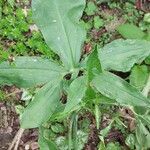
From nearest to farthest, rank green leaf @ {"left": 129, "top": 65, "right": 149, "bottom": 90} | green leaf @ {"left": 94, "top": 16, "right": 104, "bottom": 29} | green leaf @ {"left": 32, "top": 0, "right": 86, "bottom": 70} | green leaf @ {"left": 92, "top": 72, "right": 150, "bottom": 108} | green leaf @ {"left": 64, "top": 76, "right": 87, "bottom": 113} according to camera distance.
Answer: green leaf @ {"left": 64, "top": 76, "right": 87, "bottom": 113}, green leaf @ {"left": 92, "top": 72, "right": 150, "bottom": 108}, green leaf @ {"left": 32, "top": 0, "right": 86, "bottom": 70}, green leaf @ {"left": 129, "top": 65, "right": 149, "bottom": 90}, green leaf @ {"left": 94, "top": 16, "right": 104, "bottom": 29}

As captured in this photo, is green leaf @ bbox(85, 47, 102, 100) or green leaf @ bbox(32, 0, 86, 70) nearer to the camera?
green leaf @ bbox(85, 47, 102, 100)

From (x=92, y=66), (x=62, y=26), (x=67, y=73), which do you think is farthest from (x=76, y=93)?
(x=62, y=26)

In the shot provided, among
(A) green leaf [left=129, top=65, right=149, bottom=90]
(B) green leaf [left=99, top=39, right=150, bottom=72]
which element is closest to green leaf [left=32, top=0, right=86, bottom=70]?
(B) green leaf [left=99, top=39, right=150, bottom=72]

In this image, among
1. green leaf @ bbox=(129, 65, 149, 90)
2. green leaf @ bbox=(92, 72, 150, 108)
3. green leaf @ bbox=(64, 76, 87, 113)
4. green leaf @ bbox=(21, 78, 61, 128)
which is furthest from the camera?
green leaf @ bbox=(129, 65, 149, 90)

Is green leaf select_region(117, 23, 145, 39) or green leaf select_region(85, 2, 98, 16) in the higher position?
green leaf select_region(85, 2, 98, 16)

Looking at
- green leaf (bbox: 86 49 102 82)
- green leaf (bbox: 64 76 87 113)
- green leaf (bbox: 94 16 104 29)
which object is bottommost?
green leaf (bbox: 94 16 104 29)

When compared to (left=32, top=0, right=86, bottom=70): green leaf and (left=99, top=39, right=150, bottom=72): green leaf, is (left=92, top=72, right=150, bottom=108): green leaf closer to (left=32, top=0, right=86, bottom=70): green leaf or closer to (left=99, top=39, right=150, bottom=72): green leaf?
(left=99, top=39, right=150, bottom=72): green leaf

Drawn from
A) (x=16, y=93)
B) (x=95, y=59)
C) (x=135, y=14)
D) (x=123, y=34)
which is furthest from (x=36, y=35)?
(x=95, y=59)

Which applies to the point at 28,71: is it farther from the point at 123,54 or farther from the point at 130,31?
the point at 130,31
